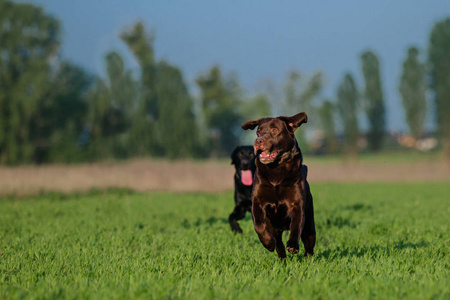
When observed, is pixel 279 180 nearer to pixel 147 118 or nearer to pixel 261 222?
pixel 261 222

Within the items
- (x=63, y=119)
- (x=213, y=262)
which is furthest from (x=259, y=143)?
(x=63, y=119)

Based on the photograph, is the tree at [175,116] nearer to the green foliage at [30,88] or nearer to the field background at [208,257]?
the green foliage at [30,88]

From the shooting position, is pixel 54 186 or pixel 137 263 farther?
A: pixel 54 186

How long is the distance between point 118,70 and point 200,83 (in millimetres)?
23052

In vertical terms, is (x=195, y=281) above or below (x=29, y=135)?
below

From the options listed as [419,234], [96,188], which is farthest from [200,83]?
[419,234]

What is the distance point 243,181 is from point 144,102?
4178 cm

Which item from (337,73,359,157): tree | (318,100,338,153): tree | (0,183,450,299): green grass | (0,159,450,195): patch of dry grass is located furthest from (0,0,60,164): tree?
(318,100,338,153): tree

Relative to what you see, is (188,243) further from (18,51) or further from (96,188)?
(18,51)

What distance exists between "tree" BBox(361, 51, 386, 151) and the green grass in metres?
48.5

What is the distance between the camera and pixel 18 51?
117ft

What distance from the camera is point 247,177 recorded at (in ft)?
24.8

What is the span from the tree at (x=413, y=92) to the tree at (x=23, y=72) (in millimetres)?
40288

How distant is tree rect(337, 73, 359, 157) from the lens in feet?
173
